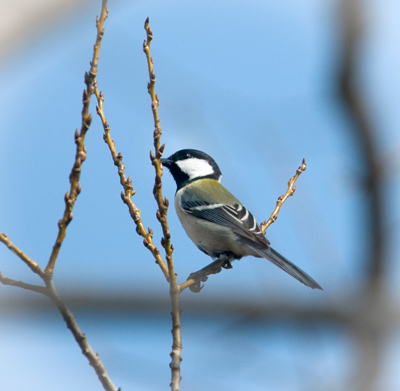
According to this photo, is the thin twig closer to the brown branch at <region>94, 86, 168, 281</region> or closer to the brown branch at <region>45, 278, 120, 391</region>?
the brown branch at <region>45, 278, 120, 391</region>

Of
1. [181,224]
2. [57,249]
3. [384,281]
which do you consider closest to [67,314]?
[57,249]

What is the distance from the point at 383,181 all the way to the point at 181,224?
3.04 meters

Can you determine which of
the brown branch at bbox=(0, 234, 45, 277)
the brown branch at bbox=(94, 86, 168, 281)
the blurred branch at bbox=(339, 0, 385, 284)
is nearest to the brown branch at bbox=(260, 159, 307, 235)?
the brown branch at bbox=(94, 86, 168, 281)

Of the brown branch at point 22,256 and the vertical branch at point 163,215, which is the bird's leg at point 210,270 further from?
the brown branch at point 22,256

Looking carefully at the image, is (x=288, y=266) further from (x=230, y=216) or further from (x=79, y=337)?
(x=79, y=337)

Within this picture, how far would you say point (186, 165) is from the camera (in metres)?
4.72

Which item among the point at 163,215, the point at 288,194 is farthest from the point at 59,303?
the point at 288,194

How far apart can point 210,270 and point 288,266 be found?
568 mm

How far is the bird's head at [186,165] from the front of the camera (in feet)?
15.3

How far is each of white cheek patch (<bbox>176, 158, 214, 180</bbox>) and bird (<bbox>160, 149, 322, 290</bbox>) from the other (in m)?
0.08

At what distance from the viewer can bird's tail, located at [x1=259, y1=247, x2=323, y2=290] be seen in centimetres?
318

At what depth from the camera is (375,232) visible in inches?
44.4

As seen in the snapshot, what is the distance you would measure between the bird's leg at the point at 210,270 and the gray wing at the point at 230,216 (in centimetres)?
23

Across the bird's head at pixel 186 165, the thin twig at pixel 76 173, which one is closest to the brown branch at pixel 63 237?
the thin twig at pixel 76 173
